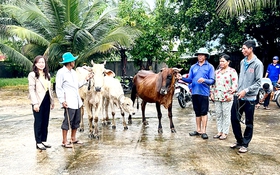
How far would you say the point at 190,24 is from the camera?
1508cm

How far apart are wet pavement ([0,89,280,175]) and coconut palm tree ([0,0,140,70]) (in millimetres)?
6885

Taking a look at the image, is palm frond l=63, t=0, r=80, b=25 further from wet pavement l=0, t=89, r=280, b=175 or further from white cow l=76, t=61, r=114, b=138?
white cow l=76, t=61, r=114, b=138

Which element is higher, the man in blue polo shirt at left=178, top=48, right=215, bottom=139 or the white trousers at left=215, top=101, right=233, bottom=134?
the man in blue polo shirt at left=178, top=48, right=215, bottom=139

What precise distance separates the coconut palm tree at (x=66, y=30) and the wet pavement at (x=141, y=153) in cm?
688

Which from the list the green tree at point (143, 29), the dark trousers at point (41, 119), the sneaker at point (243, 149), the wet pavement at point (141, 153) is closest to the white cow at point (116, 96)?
the wet pavement at point (141, 153)

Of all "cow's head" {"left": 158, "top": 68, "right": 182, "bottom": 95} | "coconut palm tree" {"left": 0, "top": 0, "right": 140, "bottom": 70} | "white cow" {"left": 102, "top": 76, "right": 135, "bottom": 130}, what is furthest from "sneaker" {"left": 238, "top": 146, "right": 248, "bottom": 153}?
"coconut palm tree" {"left": 0, "top": 0, "right": 140, "bottom": 70}

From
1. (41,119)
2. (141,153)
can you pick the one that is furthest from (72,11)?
(141,153)

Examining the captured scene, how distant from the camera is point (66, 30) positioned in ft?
46.7

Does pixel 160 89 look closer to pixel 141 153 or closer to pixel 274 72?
pixel 141 153

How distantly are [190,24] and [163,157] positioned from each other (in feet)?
35.0

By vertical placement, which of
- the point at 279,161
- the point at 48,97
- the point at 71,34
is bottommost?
the point at 279,161

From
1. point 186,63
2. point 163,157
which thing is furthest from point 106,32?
point 163,157

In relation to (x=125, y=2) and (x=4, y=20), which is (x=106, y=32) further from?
(x=4, y=20)

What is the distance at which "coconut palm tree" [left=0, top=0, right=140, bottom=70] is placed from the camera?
14.4 meters
